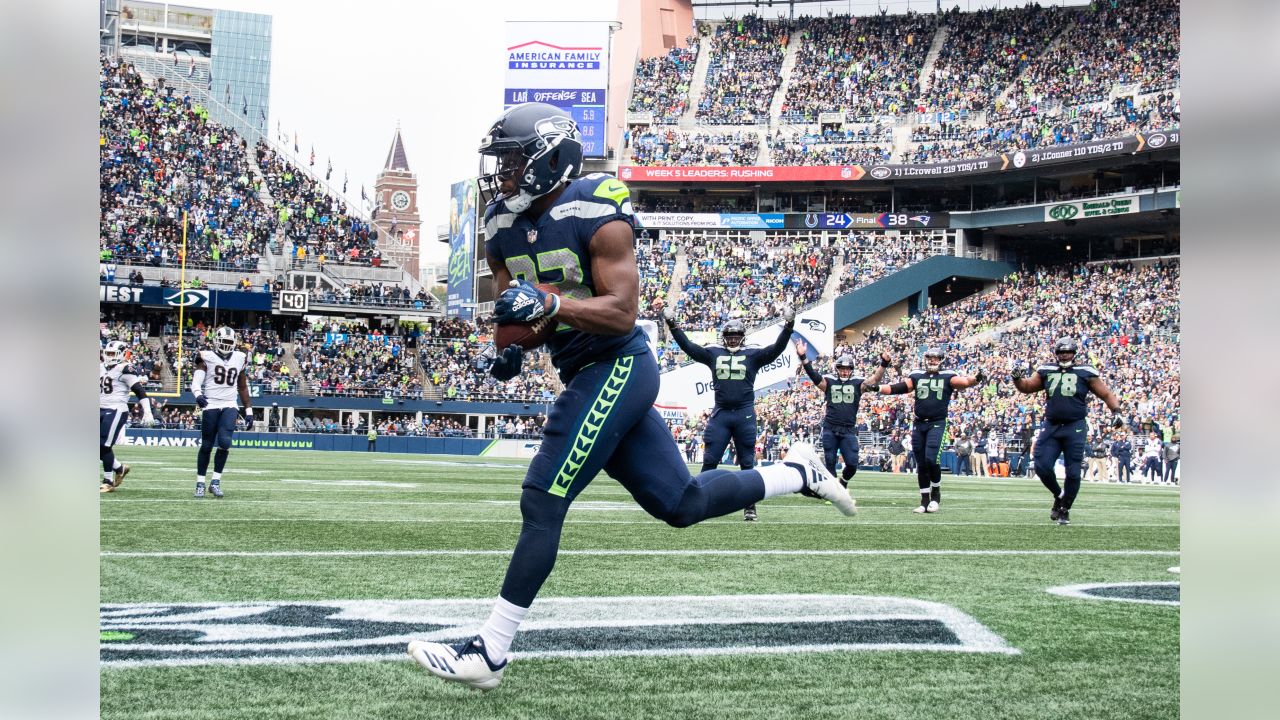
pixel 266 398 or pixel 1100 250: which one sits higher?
pixel 1100 250

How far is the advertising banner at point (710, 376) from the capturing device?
3672 centimetres

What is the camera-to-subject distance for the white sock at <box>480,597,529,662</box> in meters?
3.78

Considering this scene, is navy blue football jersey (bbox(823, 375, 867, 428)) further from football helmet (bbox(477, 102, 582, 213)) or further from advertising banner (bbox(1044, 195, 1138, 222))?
advertising banner (bbox(1044, 195, 1138, 222))

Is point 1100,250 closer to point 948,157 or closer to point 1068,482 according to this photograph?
point 948,157

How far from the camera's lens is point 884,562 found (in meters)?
A: 7.25

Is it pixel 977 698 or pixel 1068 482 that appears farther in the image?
pixel 1068 482

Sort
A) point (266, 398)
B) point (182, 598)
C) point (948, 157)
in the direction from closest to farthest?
point (182, 598), point (266, 398), point (948, 157)

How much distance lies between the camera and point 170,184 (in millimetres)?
44188

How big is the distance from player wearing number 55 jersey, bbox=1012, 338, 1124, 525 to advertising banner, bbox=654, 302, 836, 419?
2353 cm

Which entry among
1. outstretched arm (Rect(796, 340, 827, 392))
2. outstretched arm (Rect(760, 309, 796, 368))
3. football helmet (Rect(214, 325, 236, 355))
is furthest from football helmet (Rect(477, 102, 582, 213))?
football helmet (Rect(214, 325, 236, 355))

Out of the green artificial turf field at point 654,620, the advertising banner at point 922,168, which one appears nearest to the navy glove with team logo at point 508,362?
the green artificial turf field at point 654,620

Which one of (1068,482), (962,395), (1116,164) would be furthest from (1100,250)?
(1068,482)

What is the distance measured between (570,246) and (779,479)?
1.52 meters
